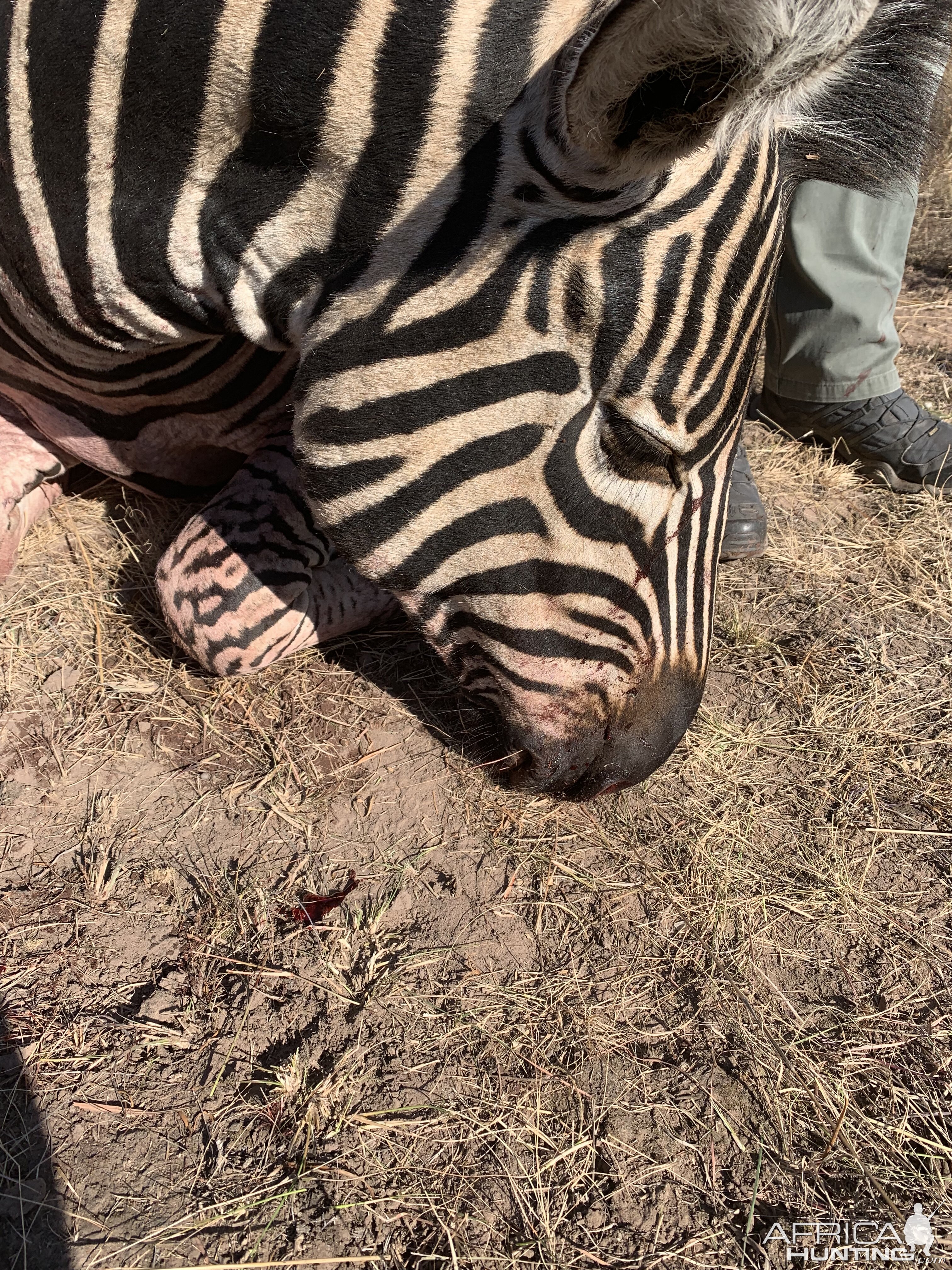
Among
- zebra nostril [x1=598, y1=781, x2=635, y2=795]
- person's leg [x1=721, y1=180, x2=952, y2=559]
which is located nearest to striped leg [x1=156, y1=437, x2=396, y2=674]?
zebra nostril [x1=598, y1=781, x2=635, y2=795]

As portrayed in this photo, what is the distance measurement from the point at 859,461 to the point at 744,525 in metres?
1.04

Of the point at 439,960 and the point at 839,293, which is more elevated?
the point at 839,293

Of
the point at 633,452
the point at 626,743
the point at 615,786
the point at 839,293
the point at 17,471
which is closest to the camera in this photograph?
the point at 633,452

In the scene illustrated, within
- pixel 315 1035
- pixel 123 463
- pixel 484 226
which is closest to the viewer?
pixel 484 226

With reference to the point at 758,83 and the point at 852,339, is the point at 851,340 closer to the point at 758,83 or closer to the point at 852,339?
the point at 852,339

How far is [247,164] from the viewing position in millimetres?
1948

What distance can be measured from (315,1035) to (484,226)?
190 cm

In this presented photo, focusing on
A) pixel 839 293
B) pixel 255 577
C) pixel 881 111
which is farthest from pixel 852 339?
pixel 255 577

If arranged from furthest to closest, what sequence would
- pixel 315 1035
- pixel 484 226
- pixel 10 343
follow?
1. pixel 10 343
2. pixel 315 1035
3. pixel 484 226

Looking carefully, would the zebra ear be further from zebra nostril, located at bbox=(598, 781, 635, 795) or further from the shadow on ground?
the shadow on ground

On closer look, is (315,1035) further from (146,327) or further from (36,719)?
(146,327)

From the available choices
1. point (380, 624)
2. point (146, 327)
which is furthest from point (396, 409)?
point (380, 624)

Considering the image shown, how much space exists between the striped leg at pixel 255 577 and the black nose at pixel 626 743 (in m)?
0.97

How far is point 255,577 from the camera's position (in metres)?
2.83
